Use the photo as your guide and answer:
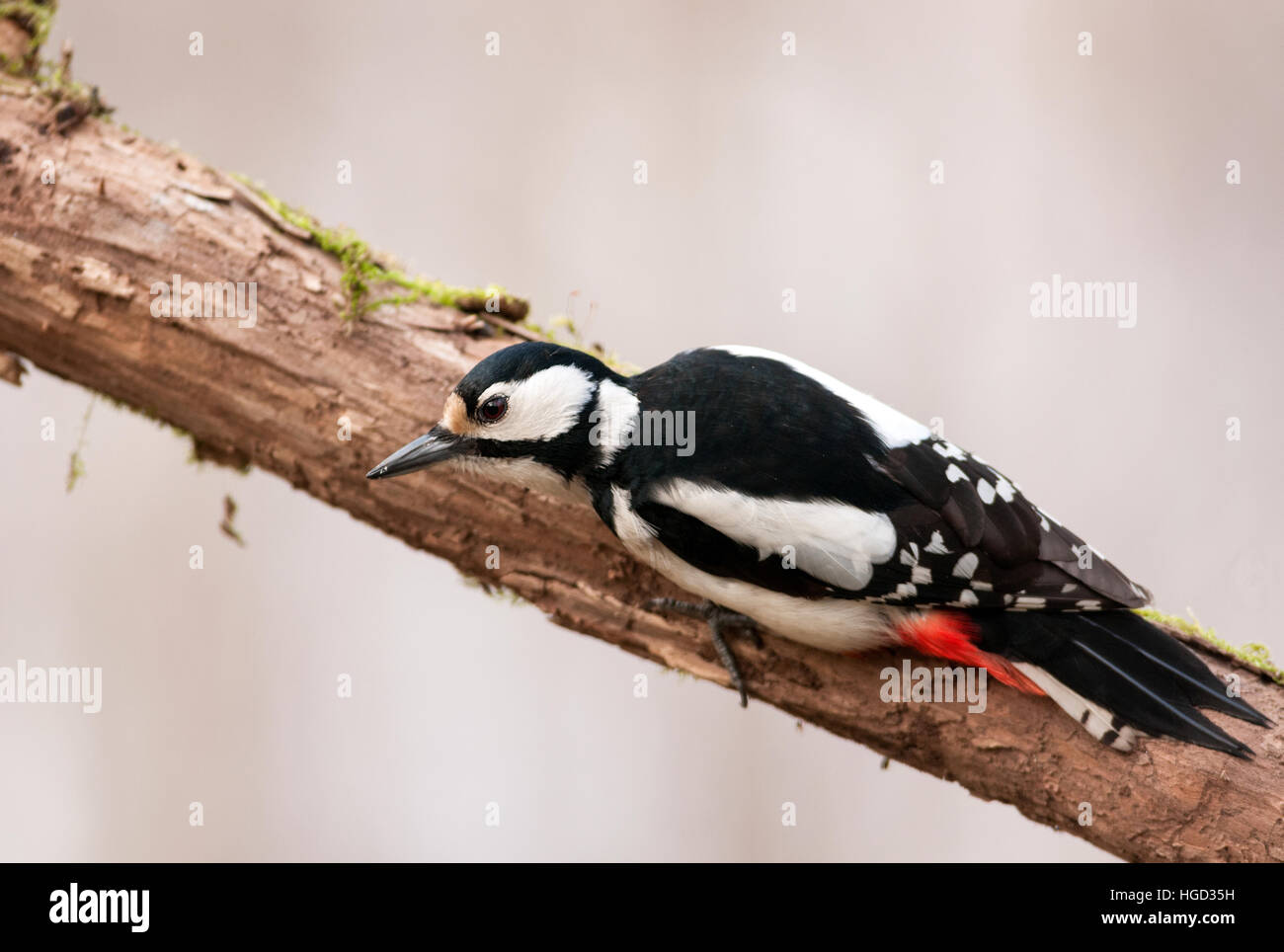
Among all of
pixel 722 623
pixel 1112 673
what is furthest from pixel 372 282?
pixel 1112 673

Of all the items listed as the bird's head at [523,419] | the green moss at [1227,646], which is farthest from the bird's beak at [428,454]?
the green moss at [1227,646]

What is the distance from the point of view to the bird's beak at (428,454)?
6.81 feet

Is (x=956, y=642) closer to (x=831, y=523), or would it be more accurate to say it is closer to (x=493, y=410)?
(x=831, y=523)

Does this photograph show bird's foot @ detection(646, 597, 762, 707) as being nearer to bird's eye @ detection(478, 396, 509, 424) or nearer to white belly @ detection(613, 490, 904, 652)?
white belly @ detection(613, 490, 904, 652)

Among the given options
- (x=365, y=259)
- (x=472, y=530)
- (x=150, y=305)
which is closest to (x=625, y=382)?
(x=472, y=530)

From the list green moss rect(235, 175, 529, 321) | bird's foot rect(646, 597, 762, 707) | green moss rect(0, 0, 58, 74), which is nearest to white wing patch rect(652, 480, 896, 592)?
bird's foot rect(646, 597, 762, 707)

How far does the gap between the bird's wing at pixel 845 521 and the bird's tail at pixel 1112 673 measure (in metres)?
0.06

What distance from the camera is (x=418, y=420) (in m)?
2.35

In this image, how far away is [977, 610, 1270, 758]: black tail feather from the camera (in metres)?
1.97

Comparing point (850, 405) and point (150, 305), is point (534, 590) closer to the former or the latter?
point (850, 405)

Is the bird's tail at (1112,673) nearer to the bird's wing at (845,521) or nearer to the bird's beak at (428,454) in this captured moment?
the bird's wing at (845,521)

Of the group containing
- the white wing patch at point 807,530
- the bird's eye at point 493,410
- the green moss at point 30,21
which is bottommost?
the white wing patch at point 807,530

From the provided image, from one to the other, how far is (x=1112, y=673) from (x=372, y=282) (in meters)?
1.78

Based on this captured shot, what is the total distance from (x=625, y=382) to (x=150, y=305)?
110 centimetres
